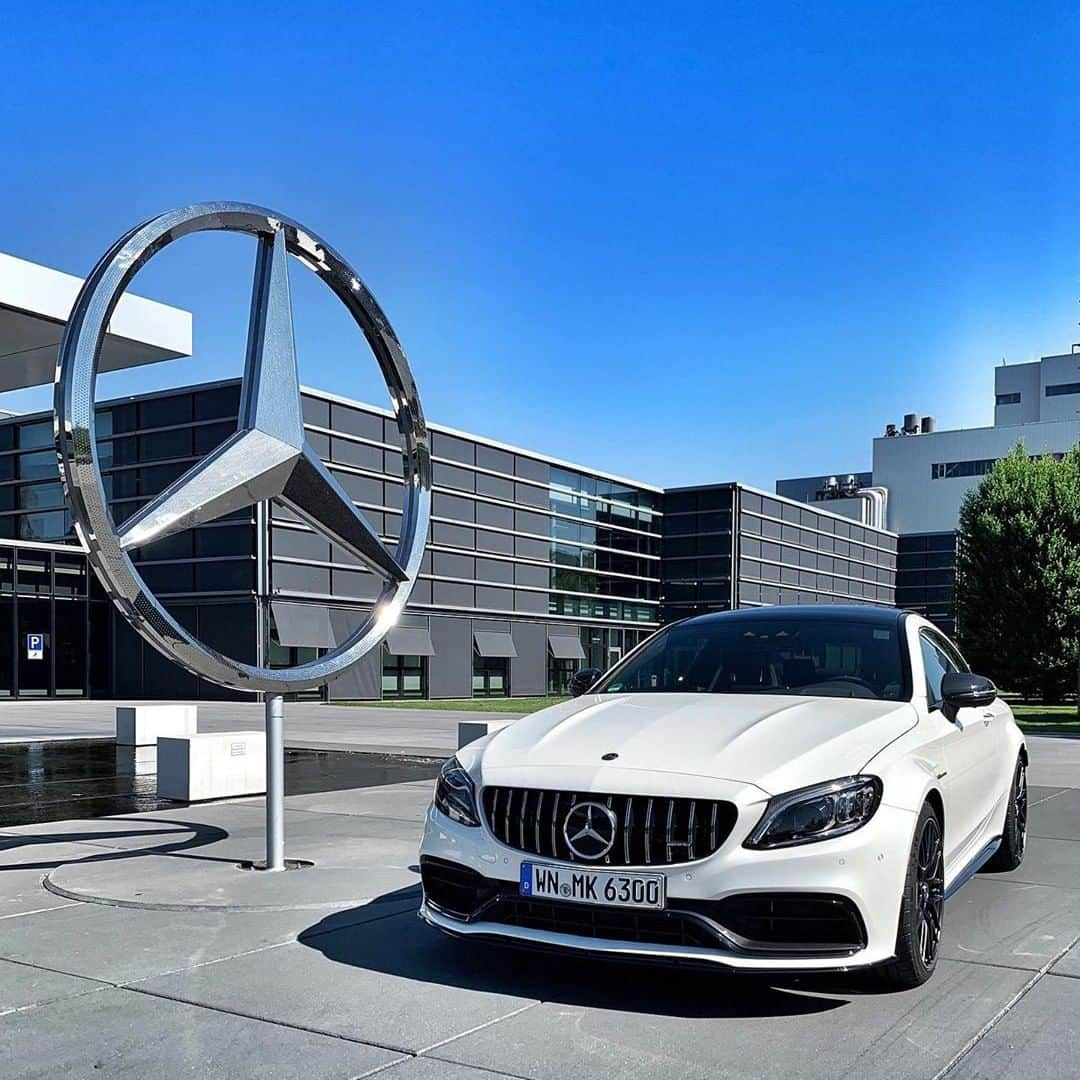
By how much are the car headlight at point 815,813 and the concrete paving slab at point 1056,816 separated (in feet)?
17.2

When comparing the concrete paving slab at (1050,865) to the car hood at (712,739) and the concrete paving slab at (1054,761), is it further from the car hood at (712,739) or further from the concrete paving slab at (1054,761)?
the concrete paving slab at (1054,761)

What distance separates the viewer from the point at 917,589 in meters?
85.6

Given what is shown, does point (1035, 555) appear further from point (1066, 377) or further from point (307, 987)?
point (1066, 377)

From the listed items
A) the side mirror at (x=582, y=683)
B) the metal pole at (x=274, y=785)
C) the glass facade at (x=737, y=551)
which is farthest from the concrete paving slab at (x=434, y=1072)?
the glass facade at (x=737, y=551)

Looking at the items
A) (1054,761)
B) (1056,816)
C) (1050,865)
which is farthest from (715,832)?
(1054,761)

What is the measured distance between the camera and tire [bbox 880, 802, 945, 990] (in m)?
4.56

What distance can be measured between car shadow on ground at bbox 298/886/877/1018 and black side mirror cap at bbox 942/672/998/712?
60.7 inches

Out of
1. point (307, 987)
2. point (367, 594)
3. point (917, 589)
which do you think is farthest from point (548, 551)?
point (307, 987)

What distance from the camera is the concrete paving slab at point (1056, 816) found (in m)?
9.21

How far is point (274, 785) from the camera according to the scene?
300 inches

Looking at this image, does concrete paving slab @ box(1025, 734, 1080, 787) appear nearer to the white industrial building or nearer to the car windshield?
the car windshield

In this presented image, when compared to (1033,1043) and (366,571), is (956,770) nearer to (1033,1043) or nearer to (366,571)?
(1033,1043)

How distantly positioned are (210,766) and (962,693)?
769cm

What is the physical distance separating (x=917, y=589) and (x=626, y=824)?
85151 millimetres
